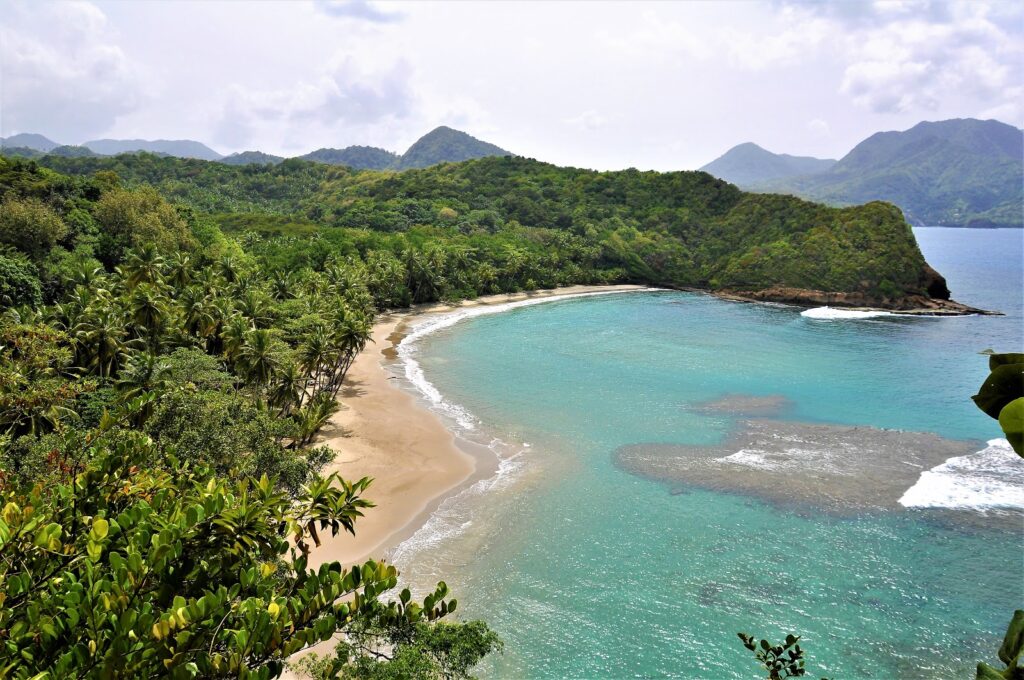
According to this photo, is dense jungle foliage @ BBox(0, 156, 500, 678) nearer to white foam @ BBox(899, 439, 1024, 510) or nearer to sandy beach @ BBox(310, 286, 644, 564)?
sandy beach @ BBox(310, 286, 644, 564)

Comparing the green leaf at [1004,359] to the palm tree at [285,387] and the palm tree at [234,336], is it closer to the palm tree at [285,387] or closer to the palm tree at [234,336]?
the palm tree at [285,387]

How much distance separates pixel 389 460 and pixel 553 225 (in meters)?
101

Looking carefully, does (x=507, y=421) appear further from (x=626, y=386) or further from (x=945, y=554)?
(x=945, y=554)

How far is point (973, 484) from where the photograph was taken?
31.5 meters

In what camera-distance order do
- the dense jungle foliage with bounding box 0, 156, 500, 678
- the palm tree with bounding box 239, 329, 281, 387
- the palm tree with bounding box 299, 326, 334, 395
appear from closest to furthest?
the dense jungle foliage with bounding box 0, 156, 500, 678 < the palm tree with bounding box 239, 329, 281, 387 < the palm tree with bounding box 299, 326, 334, 395

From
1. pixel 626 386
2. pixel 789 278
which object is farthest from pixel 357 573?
pixel 789 278

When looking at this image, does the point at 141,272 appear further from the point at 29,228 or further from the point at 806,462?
the point at 806,462

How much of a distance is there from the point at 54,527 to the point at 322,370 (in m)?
38.5

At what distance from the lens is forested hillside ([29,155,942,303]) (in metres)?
90.6

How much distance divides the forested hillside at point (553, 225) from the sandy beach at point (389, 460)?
38.2 meters

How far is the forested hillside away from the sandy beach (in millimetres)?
38189

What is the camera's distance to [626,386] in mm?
48438

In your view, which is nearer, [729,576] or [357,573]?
[357,573]

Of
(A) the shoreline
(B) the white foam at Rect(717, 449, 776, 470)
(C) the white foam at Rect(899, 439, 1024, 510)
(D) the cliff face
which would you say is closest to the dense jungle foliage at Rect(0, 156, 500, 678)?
(A) the shoreline
